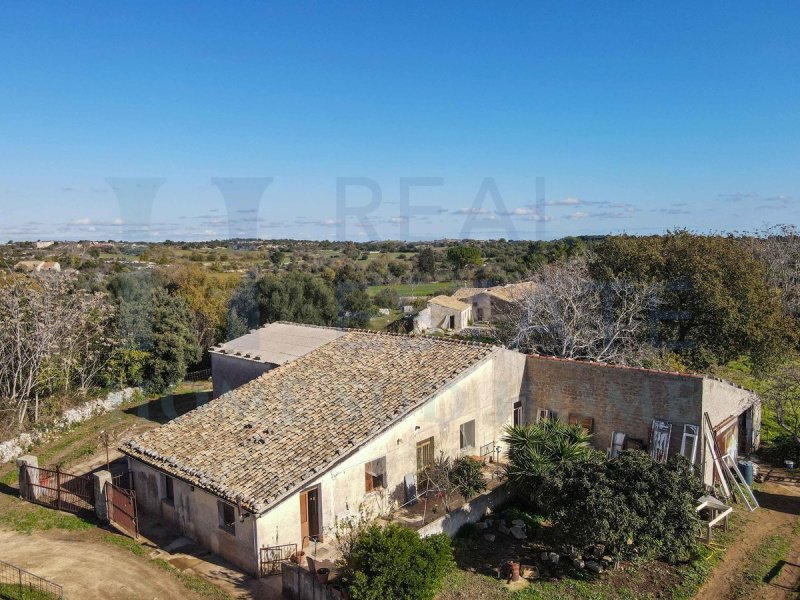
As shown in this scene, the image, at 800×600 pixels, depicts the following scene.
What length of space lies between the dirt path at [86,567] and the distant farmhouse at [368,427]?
1.61m

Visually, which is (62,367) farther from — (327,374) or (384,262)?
(384,262)

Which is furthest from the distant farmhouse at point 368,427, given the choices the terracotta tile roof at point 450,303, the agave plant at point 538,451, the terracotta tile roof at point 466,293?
the terracotta tile roof at point 466,293

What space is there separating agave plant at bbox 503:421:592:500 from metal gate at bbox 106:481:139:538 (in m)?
10.7

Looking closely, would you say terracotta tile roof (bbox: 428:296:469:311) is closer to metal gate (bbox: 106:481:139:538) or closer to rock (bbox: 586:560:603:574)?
metal gate (bbox: 106:481:139:538)

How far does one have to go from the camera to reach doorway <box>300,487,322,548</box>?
561 inches

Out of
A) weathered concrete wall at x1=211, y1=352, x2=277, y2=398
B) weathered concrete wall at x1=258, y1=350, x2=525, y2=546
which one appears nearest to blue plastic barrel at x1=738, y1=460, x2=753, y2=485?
weathered concrete wall at x1=258, y1=350, x2=525, y2=546

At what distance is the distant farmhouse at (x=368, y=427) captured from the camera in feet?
46.6

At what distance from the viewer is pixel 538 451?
1639cm

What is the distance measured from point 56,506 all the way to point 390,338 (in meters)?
12.8

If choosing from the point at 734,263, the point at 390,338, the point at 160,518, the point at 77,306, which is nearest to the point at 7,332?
the point at 77,306

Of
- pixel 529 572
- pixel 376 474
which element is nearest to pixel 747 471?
pixel 529 572

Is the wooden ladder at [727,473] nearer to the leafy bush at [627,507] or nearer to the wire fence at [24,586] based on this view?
the leafy bush at [627,507]

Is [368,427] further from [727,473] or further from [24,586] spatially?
[727,473]

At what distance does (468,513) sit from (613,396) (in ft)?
20.7
